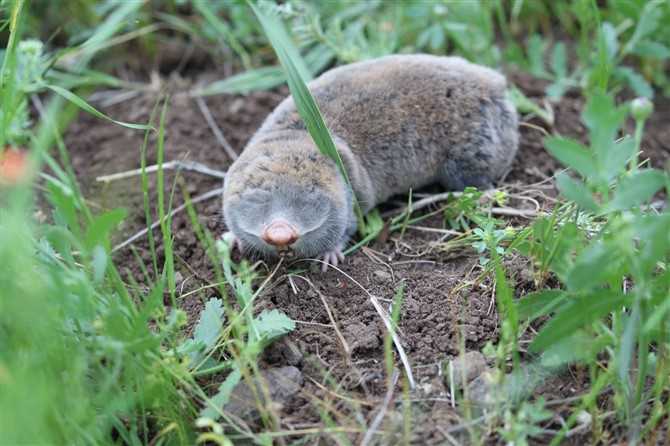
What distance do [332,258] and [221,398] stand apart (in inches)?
41.7

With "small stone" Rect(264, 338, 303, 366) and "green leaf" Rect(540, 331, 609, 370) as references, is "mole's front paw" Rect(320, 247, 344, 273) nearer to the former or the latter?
"small stone" Rect(264, 338, 303, 366)

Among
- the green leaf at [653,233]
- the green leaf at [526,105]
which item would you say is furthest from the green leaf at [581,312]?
the green leaf at [526,105]

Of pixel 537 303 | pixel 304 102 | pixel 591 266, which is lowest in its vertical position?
pixel 537 303

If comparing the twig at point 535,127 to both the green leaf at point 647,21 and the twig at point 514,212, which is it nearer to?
the green leaf at point 647,21

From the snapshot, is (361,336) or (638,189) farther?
(361,336)

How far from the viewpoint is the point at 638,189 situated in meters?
2.24

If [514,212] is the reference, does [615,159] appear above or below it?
above

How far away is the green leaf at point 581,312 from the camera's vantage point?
235 centimetres

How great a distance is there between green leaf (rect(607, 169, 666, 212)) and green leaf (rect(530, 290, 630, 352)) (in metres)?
0.29

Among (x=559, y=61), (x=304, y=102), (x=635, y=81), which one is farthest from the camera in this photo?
(x=559, y=61)

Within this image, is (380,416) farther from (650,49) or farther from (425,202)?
(650,49)

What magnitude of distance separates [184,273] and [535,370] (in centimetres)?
165

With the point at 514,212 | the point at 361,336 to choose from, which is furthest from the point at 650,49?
the point at 361,336

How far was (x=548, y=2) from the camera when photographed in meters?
A: 5.36
